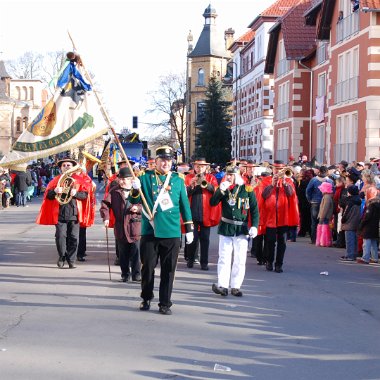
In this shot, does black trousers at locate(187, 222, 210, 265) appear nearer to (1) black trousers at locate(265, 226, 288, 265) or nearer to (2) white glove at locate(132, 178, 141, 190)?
(1) black trousers at locate(265, 226, 288, 265)

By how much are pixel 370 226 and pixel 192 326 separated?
7.03 meters

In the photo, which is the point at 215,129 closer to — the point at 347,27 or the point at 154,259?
the point at 347,27

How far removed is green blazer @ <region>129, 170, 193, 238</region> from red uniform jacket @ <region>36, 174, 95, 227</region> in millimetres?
4089

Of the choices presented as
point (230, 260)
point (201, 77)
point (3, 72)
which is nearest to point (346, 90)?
point (230, 260)

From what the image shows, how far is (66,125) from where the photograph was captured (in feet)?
38.5

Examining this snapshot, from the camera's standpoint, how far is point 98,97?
1053cm

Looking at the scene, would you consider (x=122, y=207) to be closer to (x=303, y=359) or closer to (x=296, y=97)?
(x=303, y=359)

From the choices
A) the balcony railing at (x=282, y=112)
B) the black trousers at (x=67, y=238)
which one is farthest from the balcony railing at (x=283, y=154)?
the black trousers at (x=67, y=238)

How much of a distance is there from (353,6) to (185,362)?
28.2 meters

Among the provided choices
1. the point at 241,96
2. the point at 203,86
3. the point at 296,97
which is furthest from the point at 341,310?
the point at 203,86

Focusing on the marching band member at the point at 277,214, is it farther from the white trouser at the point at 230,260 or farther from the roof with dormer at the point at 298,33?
the roof with dormer at the point at 298,33

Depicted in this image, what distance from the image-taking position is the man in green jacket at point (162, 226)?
962 cm

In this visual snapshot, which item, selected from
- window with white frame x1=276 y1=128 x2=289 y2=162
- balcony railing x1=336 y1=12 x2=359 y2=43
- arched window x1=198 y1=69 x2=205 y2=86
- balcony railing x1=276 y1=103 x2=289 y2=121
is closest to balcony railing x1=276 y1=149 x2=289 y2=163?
window with white frame x1=276 y1=128 x2=289 y2=162

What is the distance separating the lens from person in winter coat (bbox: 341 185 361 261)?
51.9ft
